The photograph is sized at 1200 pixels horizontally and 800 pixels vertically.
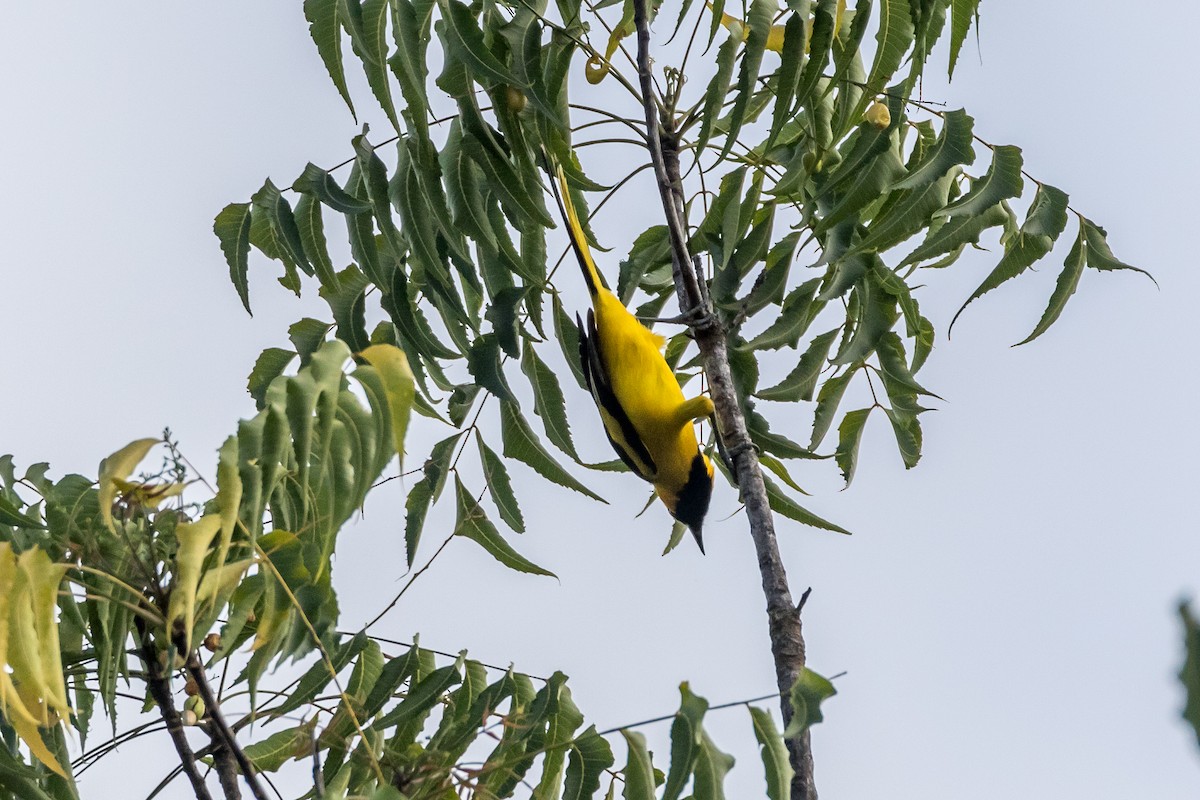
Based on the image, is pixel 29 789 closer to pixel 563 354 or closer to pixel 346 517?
pixel 346 517

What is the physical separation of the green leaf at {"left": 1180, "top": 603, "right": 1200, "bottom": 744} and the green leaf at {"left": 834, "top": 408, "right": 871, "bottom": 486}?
260cm

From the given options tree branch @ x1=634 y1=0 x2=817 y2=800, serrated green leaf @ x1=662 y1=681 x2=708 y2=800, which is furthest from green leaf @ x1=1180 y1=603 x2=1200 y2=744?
tree branch @ x1=634 y1=0 x2=817 y2=800

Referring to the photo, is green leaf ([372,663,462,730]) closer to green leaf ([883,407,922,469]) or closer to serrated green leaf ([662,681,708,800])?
serrated green leaf ([662,681,708,800])

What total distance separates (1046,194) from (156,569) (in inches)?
78.7

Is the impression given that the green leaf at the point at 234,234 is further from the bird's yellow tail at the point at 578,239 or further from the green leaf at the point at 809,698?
the green leaf at the point at 809,698

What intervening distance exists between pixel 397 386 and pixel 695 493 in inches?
112

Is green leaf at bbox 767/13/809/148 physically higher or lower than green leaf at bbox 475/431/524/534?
higher

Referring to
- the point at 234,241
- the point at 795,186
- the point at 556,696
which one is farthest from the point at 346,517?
the point at 795,186

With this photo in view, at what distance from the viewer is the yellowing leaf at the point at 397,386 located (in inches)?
55.1

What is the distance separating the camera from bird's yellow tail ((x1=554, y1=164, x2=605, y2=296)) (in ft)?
10.5

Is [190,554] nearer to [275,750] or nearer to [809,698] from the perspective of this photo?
[809,698]

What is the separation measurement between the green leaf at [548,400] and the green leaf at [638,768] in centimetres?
104

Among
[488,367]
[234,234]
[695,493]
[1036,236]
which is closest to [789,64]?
[1036,236]

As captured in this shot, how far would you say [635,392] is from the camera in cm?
370
